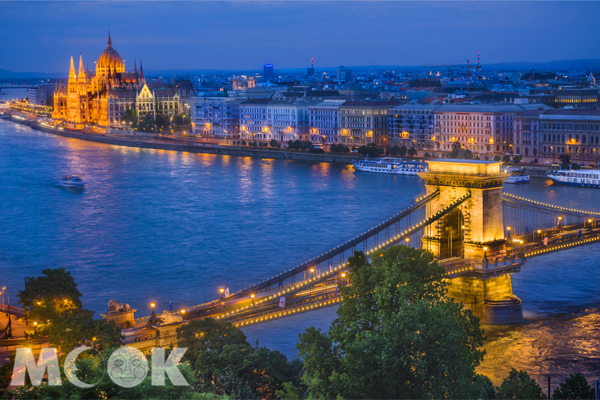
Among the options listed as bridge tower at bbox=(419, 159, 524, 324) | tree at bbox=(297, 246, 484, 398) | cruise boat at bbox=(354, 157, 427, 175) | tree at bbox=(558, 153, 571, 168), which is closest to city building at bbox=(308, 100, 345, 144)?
cruise boat at bbox=(354, 157, 427, 175)

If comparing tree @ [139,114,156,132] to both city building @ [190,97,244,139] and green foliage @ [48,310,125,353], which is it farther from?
green foliage @ [48,310,125,353]

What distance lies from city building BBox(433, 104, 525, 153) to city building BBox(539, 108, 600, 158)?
5.44 feet

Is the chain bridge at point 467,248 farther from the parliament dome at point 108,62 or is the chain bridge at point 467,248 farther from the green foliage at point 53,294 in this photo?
the parliament dome at point 108,62

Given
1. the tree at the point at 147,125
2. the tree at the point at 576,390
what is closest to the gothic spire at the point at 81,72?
the tree at the point at 147,125

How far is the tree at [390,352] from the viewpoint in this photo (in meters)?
6.88

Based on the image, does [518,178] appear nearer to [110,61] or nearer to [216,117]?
[216,117]

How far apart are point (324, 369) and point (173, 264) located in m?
9.84

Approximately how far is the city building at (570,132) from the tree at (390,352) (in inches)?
1030

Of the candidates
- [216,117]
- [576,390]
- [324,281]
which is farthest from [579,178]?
[216,117]

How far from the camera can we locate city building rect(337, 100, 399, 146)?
4084 centimetres

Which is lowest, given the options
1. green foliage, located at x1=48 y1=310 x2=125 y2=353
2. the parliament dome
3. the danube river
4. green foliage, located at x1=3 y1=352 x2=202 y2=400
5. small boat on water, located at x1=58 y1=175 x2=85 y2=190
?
the danube river

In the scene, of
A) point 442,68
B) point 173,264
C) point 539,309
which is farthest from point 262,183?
point 442,68

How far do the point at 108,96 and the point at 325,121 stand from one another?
79.3 ft

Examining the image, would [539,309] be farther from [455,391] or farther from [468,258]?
[455,391]
